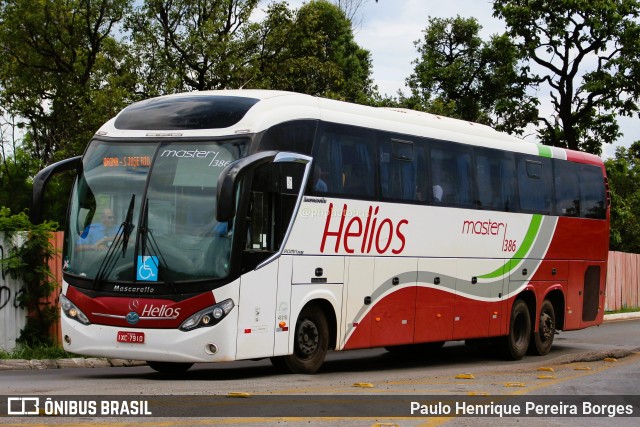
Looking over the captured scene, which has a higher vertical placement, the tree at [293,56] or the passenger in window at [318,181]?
the tree at [293,56]

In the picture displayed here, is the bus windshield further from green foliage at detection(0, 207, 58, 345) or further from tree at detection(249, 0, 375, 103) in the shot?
tree at detection(249, 0, 375, 103)

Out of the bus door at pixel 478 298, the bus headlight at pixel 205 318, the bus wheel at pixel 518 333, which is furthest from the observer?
the bus wheel at pixel 518 333

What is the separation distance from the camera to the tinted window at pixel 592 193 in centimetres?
2258

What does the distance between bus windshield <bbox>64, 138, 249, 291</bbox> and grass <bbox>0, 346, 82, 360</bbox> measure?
343 centimetres

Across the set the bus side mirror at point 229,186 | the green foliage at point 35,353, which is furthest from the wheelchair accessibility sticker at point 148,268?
the green foliage at point 35,353

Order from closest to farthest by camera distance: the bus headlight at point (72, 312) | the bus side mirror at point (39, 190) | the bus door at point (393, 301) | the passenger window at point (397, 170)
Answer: the bus headlight at point (72, 312)
the bus side mirror at point (39, 190)
the bus door at point (393, 301)
the passenger window at point (397, 170)

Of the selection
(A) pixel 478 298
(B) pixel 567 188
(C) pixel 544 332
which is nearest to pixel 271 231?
(A) pixel 478 298

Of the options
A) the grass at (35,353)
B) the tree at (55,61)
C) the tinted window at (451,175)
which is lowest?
the grass at (35,353)

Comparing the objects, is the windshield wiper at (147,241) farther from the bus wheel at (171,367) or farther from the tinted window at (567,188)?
the tinted window at (567,188)

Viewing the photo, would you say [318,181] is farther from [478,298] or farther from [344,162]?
[478,298]

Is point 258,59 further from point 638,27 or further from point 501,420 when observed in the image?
point 501,420

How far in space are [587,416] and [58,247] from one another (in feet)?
33.1

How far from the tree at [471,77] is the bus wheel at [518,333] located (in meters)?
22.6

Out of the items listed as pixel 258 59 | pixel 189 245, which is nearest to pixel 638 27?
pixel 258 59
